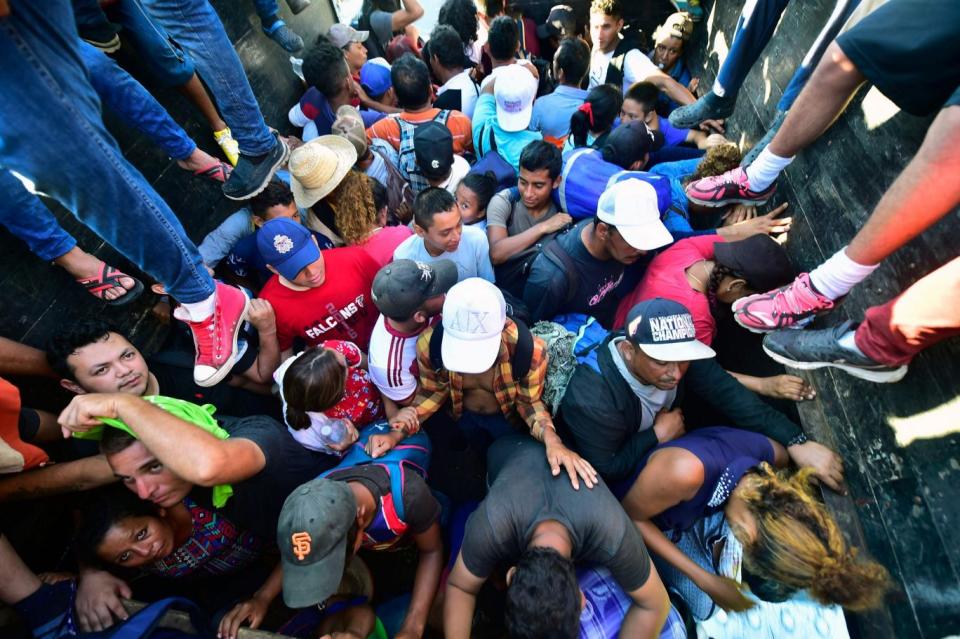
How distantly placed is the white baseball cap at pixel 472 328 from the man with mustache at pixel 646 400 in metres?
0.59

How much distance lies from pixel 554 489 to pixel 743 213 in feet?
8.06

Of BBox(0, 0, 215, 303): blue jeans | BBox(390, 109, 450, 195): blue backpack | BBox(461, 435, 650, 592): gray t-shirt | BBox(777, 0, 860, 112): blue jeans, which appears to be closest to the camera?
BBox(0, 0, 215, 303): blue jeans

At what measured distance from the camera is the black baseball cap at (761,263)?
270cm

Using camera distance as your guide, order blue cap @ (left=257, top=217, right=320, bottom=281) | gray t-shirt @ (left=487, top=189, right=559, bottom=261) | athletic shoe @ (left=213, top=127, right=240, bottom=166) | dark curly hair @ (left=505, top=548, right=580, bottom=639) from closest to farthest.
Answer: dark curly hair @ (left=505, top=548, right=580, bottom=639) → blue cap @ (left=257, top=217, right=320, bottom=281) → gray t-shirt @ (left=487, top=189, right=559, bottom=261) → athletic shoe @ (left=213, top=127, right=240, bottom=166)

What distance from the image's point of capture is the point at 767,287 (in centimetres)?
273

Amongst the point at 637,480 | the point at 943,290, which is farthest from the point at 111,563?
the point at 943,290

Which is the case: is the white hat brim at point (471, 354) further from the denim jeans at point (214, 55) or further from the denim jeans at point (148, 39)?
the denim jeans at point (148, 39)

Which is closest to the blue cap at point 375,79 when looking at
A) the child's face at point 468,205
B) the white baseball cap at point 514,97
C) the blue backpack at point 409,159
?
the blue backpack at point 409,159

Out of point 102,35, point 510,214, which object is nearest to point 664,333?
point 510,214

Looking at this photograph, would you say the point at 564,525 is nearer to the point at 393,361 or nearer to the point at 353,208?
the point at 393,361

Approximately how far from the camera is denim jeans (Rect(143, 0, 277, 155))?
226 centimetres

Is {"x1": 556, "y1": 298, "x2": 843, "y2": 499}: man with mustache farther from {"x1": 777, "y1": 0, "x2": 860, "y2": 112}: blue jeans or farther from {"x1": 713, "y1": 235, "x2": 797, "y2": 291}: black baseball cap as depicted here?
{"x1": 777, "y1": 0, "x2": 860, "y2": 112}: blue jeans

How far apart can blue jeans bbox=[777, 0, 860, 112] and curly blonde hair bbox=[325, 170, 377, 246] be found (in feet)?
9.47

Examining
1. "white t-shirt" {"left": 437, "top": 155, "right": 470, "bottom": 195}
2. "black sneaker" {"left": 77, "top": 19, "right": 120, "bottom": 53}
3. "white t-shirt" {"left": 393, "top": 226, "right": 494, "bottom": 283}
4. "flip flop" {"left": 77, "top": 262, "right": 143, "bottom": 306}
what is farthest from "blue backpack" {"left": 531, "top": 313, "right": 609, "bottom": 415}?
"black sneaker" {"left": 77, "top": 19, "right": 120, "bottom": 53}
